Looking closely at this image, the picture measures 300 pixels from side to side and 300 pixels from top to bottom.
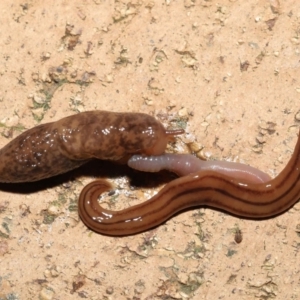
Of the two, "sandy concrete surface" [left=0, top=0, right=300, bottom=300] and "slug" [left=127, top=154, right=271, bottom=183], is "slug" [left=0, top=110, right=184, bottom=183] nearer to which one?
"slug" [left=127, top=154, right=271, bottom=183]

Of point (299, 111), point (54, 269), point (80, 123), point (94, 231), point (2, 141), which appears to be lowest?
point (54, 269)

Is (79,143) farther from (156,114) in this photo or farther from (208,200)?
(208,200)

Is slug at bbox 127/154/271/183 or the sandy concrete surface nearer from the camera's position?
slug at bbox 127/154/271/183

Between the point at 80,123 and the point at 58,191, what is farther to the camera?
the point at 58,191

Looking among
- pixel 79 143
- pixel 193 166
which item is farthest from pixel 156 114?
pixel 79 143

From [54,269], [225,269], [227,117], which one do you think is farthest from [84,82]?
[225,269]

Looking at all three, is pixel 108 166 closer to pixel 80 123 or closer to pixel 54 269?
pixel 80 123

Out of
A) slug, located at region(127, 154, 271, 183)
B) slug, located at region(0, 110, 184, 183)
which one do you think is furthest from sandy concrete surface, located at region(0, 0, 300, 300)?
slug, located at region(0, 110, 184, 183)
